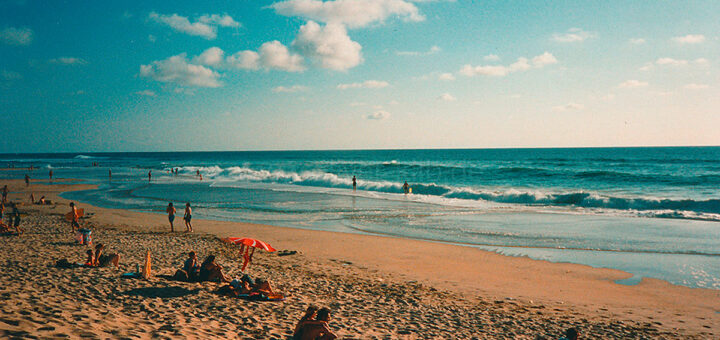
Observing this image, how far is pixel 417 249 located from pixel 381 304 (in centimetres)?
648

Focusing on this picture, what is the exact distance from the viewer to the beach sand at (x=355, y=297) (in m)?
7.23

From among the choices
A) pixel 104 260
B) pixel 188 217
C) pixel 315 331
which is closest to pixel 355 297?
pixel 315 331

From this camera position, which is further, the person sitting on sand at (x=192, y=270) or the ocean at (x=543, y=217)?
the ocean at (x=543, y=217)

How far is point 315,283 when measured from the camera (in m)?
11.0

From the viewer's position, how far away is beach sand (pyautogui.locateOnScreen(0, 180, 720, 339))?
285 inches

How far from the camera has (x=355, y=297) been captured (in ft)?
32.7

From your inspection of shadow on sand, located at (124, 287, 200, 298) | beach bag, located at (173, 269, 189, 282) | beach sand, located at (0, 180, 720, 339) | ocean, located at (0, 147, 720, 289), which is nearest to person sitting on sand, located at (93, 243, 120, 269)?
beach sand, located at (0, 180, 720, 339)

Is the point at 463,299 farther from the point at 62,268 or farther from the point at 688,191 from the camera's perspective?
the point at 688,191

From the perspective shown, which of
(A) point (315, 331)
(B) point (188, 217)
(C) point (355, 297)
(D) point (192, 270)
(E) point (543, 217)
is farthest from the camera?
(E) point (543, 217)

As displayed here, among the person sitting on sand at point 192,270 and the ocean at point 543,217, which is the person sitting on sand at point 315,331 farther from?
the ocean at point 543,217

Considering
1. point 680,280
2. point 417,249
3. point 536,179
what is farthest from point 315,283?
point 536,179

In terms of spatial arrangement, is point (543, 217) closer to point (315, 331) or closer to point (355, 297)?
point (355, 297)

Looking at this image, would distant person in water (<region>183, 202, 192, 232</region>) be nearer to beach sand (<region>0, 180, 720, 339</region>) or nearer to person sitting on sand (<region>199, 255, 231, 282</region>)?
beach sand (<region>0, 180, 720, 339</region>)

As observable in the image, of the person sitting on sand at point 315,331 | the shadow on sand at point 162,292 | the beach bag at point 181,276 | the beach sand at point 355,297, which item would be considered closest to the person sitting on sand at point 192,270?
the beach bag at point 181,276
